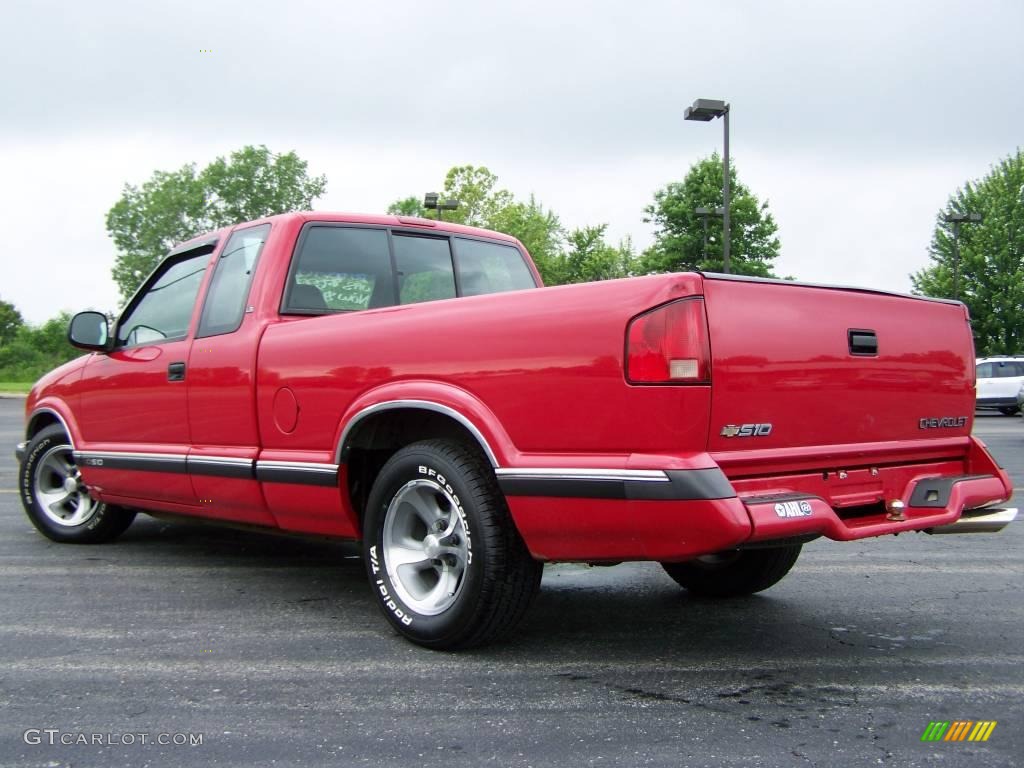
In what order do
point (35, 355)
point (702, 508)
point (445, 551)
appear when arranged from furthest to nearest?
1. point (35, 355)
2. point (445, 551)
3. point (702, 508)

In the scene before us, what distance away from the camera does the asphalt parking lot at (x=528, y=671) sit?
2902 millimetres

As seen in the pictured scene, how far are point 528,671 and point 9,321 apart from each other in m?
75.0

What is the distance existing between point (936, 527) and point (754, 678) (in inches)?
39.3

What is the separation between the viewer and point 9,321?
228ft

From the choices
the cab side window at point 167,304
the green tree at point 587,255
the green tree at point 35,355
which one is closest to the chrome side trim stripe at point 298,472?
the cab side window at point 167,304

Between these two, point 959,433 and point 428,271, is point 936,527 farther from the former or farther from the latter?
point 428,271

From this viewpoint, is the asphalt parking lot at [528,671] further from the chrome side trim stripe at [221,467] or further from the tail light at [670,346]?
the tail light at [670,346]

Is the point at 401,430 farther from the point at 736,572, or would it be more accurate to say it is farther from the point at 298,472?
the point at 736,572

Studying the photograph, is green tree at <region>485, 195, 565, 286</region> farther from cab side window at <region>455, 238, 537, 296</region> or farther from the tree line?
cab side window at <region>455, 238, 537, 296</region>

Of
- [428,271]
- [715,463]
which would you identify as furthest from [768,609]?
[428,271]

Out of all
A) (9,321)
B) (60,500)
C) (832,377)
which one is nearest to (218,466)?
(60,500)

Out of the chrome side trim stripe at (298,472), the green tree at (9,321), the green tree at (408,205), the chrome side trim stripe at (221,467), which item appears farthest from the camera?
the green tree at (408,205)

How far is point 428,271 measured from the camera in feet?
17.4

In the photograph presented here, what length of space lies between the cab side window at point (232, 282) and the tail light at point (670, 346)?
2.31 metres
